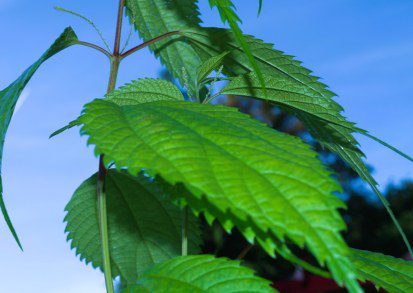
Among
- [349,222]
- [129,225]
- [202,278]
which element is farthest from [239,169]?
[349,222]

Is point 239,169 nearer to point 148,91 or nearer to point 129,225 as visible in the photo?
point 148,91

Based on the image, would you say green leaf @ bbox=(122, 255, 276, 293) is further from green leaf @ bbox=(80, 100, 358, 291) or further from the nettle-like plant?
green leaf @ bbox=(80, 100, 358, 291)

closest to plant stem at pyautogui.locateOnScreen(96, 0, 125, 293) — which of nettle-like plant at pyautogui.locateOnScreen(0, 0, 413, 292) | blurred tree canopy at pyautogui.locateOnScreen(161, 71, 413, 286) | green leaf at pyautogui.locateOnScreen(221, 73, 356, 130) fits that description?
nettle-like plant at pyautogui.locateOnScreen(0, 0, 413, 292)

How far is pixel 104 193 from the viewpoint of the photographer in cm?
65

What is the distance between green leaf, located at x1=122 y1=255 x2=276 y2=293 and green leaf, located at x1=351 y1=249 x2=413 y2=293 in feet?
0.51

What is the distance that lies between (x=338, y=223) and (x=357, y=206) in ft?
26.6

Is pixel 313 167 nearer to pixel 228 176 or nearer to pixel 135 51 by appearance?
pixel 228 176

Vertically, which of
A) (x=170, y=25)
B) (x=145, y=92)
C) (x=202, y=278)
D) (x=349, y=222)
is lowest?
(x=202, y=278)

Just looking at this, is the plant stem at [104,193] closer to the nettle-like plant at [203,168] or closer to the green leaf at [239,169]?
the nettle-like plant at [203,168]

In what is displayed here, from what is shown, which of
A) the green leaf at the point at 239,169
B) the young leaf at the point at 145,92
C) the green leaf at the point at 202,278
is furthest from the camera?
the young leaf at the point at 145,92

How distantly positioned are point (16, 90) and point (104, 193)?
14 cm

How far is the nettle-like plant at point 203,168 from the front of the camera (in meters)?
0.37

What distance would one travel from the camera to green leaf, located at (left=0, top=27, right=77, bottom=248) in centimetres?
55

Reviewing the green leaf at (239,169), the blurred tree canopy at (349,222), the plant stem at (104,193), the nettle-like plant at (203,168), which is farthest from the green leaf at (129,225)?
the blurred tree canopy at (349,222)
